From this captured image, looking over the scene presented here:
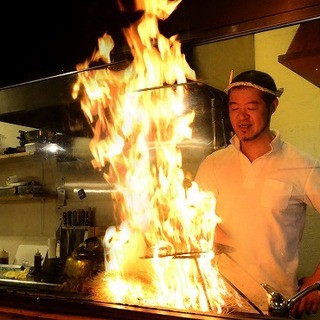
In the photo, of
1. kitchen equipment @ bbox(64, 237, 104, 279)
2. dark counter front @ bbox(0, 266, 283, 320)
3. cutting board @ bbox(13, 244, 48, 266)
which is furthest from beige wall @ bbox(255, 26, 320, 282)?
cutting board @ bbox(13, 244, 48, 266)

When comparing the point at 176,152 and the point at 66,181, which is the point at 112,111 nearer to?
the point at 176,152

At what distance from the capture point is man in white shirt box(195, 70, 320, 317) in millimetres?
2420

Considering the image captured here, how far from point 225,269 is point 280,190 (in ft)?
1.87

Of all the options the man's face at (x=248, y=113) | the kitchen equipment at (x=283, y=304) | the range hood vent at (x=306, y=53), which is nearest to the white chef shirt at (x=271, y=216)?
the man's face at (x=248, y=113)

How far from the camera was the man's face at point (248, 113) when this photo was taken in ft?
8.29

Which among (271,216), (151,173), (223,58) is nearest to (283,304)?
(271,216)

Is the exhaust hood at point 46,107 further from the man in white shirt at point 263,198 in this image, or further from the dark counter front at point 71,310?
the dark counter front at point 71,310

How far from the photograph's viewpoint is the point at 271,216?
251cm

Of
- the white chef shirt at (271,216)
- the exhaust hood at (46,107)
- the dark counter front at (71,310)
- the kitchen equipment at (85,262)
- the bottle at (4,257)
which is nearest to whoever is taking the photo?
the dark counter front at (71,310)

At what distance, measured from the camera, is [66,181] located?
482cm

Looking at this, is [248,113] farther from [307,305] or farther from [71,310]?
[71,310]

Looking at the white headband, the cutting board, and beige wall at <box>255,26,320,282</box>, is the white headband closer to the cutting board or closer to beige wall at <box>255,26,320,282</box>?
beige wall at <box>255,26,320,282</box>

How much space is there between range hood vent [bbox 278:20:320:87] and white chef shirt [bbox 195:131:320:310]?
436 millimetres

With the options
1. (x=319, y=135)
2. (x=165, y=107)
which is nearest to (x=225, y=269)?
(x=319, y=135)
